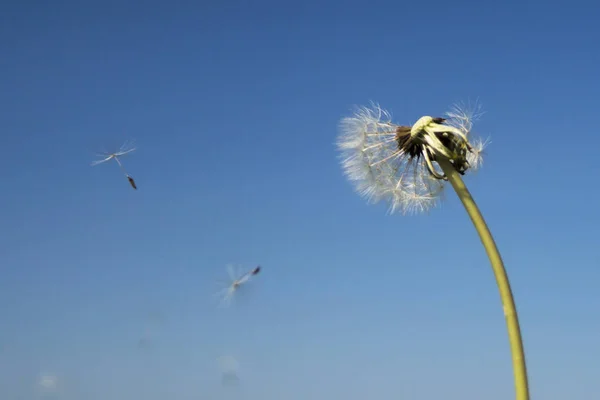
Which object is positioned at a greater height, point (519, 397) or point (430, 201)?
point (430, 201)

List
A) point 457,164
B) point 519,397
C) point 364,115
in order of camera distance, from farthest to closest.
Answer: point 364,115 → point 457,164 → point 519,397

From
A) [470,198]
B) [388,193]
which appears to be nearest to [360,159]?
[388,193]

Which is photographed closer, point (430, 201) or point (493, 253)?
point (493, 253)

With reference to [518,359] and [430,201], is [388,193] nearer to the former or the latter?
[430,201]

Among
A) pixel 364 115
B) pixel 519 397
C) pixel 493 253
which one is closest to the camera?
pixel 519 397

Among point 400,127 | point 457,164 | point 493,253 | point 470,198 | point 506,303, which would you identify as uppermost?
point 400,127

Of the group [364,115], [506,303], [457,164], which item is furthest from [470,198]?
[364,115]

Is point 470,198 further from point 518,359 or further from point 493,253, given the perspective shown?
point 518,359
